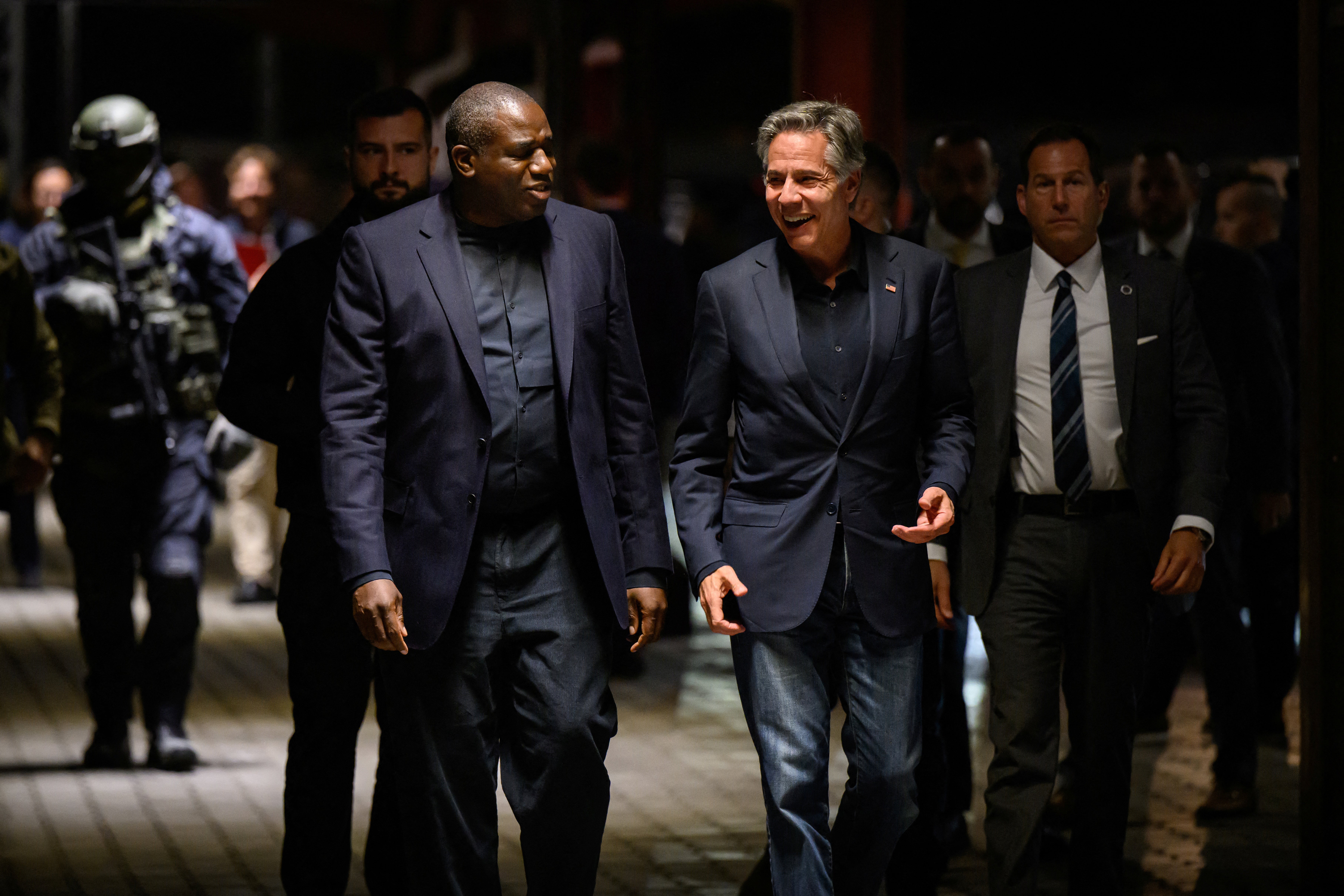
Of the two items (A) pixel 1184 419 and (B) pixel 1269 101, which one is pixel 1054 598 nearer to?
(A) pixel 1184 419

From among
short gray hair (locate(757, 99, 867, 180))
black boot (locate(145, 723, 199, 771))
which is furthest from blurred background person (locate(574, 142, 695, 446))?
short gray hair (locate(757, 99, 867, 180))

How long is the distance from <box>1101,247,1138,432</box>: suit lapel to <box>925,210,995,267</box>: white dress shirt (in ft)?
4.84

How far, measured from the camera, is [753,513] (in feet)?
15.9

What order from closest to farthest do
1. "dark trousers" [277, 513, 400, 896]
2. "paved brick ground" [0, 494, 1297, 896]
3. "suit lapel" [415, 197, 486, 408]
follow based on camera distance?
"suit lapel" [415, 197, 486, 408]
"dark trousers" [277, 513, 400, 896]
"paved brick ground" [0, 494, 1297, 896]

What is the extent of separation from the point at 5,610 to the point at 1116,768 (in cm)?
835

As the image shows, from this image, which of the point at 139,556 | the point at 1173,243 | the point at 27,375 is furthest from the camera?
the point at 139,556

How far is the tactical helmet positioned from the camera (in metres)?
7.45

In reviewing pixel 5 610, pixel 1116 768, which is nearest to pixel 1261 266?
pixel 1116 768

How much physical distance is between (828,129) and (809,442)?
28.1 inches

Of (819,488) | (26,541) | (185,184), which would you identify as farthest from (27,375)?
(185,184)

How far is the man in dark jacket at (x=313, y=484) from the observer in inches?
216

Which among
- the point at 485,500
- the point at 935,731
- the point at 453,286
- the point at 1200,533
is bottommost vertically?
the point at 935,731

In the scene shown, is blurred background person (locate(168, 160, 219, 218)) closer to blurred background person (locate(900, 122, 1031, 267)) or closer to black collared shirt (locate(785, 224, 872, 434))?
blurred background person (locate(900, 122, 1031, 267))

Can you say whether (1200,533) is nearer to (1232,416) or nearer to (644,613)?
(644,613)
